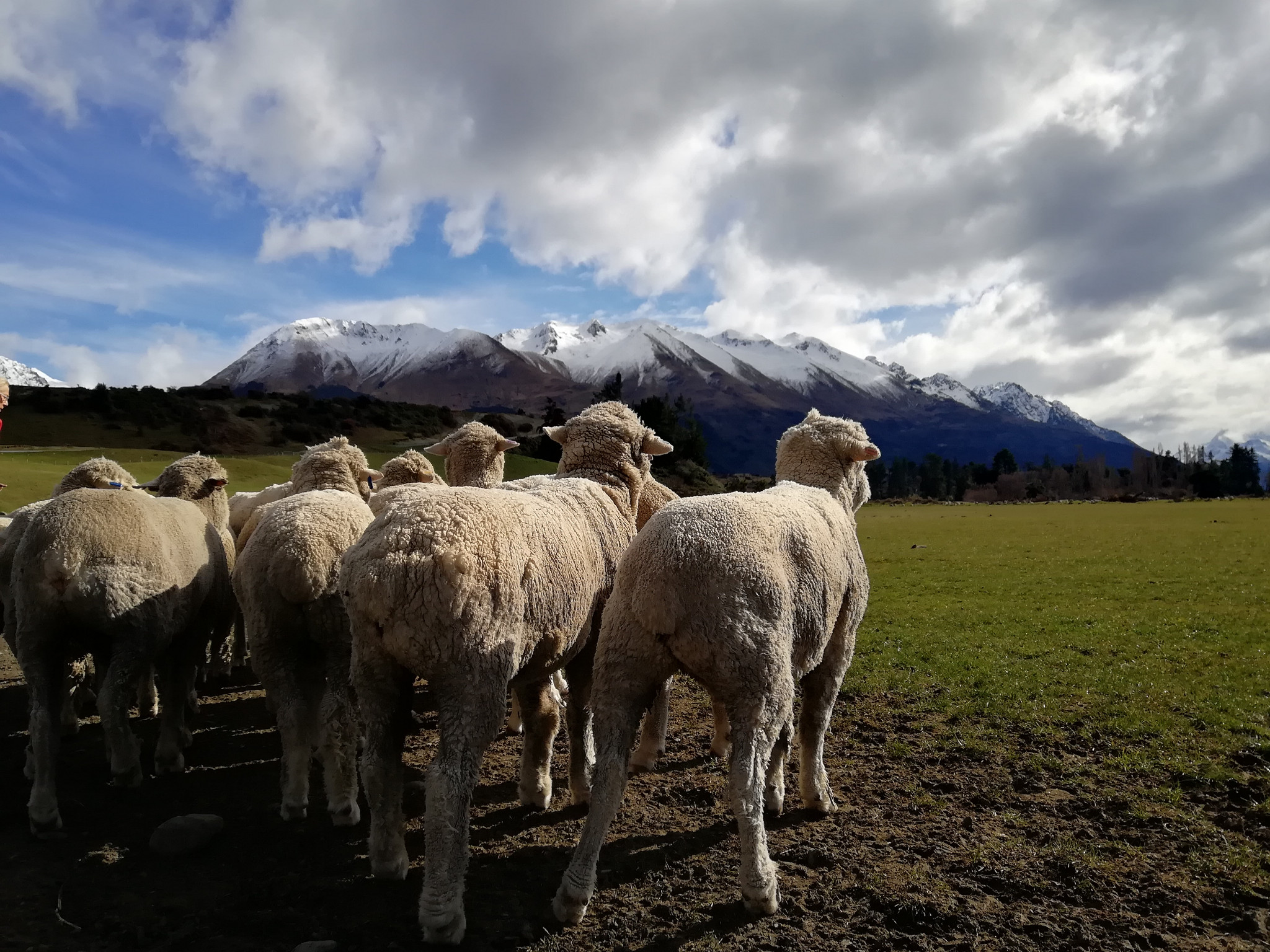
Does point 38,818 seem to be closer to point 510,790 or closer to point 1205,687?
point 510,790

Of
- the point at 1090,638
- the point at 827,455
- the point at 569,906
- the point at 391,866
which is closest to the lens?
the point at 569,906

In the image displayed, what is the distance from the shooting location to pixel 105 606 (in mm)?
5555

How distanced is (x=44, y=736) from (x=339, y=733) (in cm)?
212

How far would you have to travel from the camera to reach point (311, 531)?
574 centimetres

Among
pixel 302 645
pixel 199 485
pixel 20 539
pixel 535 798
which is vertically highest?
pixel 199 485

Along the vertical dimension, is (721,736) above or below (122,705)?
below

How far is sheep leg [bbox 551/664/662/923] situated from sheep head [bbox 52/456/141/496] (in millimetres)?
6963

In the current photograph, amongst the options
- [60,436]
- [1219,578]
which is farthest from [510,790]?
[60,436]

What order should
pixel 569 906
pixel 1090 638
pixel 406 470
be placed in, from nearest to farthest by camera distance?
pixel 569 906, pixel 406 470, pixel 1090 638

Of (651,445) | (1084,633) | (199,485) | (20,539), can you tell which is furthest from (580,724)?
(1084,633)

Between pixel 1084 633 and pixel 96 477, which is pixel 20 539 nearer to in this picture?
pixel 96 477

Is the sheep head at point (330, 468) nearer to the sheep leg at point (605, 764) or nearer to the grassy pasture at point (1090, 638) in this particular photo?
the sheep leg at point (605, 764)

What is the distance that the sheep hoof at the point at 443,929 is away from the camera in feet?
12.7

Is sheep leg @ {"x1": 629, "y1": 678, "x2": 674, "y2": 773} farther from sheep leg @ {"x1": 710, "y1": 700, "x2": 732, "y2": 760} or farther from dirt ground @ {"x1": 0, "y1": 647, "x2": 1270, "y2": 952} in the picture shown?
sheep leg @ {"x1": 710, "y1": 700, "x2": 732, "y2": 760}
